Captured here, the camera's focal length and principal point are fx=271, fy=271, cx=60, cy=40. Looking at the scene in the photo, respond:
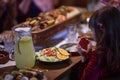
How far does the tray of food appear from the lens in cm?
177

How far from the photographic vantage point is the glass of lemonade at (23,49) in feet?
→ 4.45

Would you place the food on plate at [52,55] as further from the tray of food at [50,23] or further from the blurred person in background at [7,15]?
the blurred person in background at [7,15]

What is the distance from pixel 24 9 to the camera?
8.92 ft

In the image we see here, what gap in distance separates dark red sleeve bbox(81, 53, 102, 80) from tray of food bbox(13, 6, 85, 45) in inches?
17.7

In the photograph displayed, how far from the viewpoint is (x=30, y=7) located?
9.16ft

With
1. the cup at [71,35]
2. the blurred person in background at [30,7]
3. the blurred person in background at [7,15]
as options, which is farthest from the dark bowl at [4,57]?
the blurred person in background at [30,7]

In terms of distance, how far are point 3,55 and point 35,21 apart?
51 centimetres

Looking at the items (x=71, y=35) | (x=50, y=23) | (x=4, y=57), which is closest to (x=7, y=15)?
(x=50, y=23)

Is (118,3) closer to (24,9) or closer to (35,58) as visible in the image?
(35,58)

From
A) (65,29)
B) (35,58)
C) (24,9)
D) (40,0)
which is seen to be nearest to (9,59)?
(35,58)

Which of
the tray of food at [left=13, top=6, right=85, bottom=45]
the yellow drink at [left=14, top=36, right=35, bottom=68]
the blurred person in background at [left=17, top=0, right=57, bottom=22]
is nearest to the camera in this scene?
the yellow drink at [left=14, top=36, right=35, bottom=68]

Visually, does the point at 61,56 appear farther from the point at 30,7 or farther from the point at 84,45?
the point at 30,7

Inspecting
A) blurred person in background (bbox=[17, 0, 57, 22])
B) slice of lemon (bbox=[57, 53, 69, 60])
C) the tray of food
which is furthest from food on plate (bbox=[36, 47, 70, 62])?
blurred person in background (bbox=[17, 0, 57, 22])

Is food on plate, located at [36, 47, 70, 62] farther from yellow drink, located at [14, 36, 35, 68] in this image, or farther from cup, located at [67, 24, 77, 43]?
cup, located at [67, 24, 77, 43]
